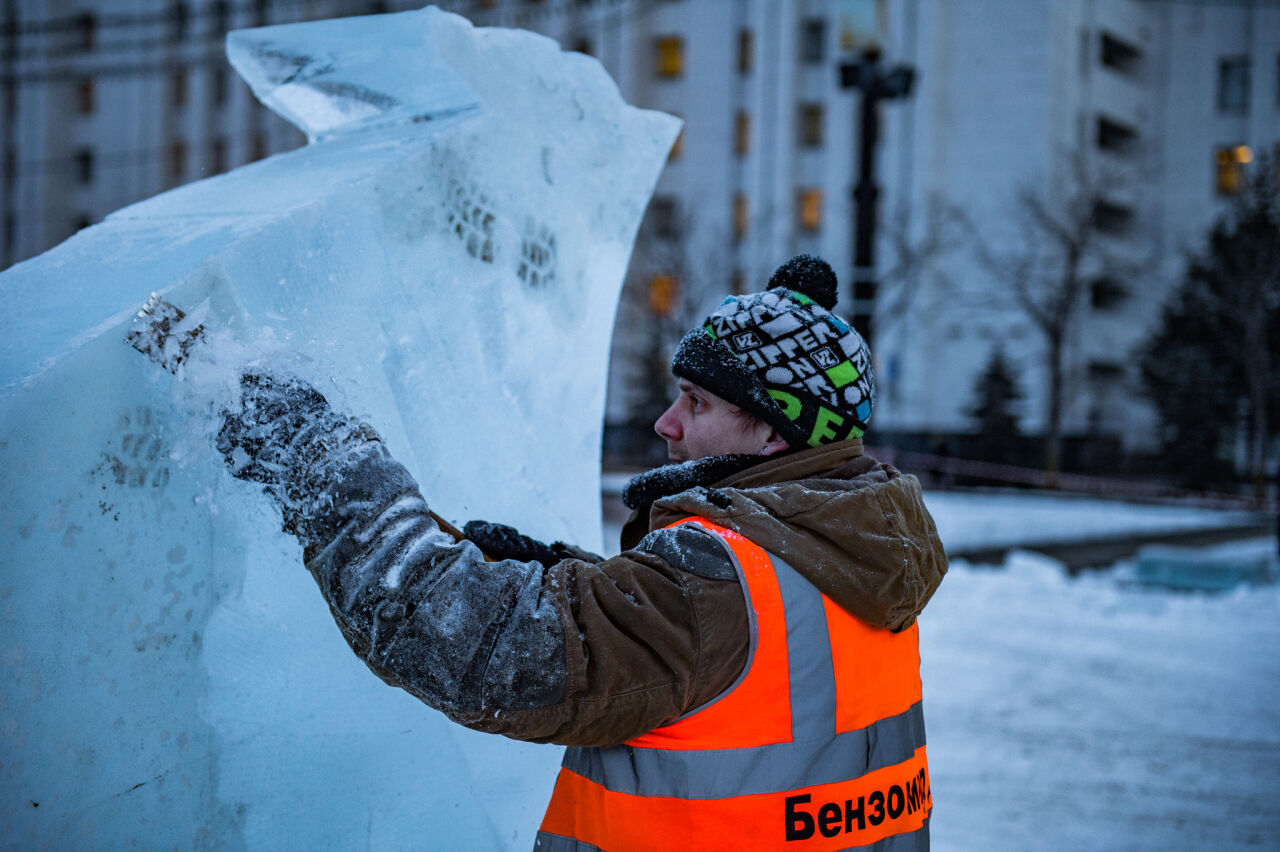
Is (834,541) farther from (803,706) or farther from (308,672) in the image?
(308,672)

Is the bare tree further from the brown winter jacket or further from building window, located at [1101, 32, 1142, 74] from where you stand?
the brown winter jacket

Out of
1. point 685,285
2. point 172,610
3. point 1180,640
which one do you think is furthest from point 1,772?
point 685,285

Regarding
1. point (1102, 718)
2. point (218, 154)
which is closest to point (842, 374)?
point (1102, 718)

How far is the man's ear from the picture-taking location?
170cm

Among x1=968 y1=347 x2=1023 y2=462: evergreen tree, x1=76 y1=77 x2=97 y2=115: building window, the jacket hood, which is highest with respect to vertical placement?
x1=76 y1=77 x2=97 y2=115: building window

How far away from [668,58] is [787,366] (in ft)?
110

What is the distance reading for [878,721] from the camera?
1.69 m

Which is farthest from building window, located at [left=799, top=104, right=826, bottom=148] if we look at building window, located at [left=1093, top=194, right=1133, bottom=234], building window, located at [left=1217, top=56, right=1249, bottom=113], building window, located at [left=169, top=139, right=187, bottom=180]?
building window, located at [left=169, top=139, right=187, bottom=180]

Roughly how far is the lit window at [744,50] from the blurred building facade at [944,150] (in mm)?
60

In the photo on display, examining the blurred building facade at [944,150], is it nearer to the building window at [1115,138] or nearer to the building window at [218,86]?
the building window at [1115,138]

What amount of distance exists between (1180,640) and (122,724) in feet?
26.2

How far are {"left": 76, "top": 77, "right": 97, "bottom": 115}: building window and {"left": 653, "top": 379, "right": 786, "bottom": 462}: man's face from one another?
43148 millimetres

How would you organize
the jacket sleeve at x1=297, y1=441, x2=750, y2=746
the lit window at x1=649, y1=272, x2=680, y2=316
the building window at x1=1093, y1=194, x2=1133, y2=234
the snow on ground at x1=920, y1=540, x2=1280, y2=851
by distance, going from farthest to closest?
the building window at x1=1093, y1=194, x2=1133, y2=234 → the lit window at x1=649, y1=272, x2=680, y2=316 → the snow on ground at x1=920, y1=540, x2=1280, y2=851 → the jacket sleeve at x1=297, y1=441, x2=750, y2=746

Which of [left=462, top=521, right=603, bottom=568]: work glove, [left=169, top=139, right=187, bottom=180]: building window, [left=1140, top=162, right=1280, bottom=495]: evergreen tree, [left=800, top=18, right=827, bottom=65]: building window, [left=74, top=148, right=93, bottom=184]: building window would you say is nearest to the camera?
[left=462, top=521, right=603, bottom=568]: work glove
